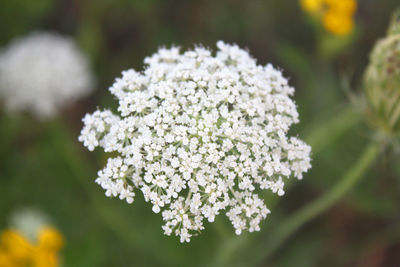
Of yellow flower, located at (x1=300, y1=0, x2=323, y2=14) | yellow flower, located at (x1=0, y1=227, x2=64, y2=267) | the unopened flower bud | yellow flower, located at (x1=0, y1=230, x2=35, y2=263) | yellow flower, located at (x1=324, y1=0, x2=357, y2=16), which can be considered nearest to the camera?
the unopened flower bud

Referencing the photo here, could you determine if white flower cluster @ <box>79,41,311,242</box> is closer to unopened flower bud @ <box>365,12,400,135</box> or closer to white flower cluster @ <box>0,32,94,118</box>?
unopened flower bud @ <box>365,12,400,135</box>

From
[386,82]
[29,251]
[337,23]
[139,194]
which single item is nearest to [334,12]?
[337,23]

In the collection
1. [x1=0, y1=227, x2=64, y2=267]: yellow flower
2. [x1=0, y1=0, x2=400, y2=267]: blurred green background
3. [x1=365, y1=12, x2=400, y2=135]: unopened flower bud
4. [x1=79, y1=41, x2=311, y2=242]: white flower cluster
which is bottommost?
[x1=79, y1=41, x2=311, y2=242]: white flower cluster

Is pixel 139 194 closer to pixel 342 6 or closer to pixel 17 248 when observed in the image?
pixel 17 248

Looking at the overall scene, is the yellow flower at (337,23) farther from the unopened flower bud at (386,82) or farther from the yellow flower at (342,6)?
the unopened flower bud at (386,82)

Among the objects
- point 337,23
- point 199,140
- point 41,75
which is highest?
point 41,75

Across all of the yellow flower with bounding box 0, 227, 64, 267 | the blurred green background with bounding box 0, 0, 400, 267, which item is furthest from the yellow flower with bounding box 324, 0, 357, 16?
the yellow flower with bounding box 0, 227, 64, 267

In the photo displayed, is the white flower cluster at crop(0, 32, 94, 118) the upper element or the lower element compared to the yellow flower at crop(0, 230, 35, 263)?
upper
